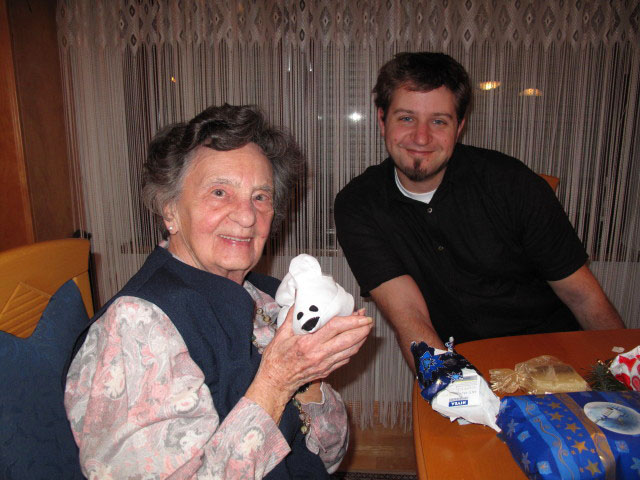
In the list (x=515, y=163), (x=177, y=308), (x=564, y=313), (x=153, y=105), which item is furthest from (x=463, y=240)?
(x=153, y=105)

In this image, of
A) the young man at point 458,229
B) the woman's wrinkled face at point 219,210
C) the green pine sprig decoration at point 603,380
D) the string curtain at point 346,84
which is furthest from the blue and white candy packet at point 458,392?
the string curtain at point 346,84

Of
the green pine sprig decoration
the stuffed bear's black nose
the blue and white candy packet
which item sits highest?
the stuffed bear's black nose

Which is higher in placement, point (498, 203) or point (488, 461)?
point (498, 203)

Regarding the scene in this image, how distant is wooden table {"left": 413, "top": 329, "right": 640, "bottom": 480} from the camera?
760 millimetres

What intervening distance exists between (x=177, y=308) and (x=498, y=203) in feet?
4.36

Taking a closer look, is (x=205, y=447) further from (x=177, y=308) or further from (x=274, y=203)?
(x=274, y=203)

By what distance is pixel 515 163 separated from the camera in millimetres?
1694

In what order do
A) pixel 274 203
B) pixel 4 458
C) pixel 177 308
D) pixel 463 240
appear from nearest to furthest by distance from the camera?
pixel 4 458
pixel 177 308
pixel 274 203
pixel 463 240

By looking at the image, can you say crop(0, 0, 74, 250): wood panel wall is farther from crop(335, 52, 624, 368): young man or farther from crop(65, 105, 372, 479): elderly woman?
crop(335, 52, 624, 368): young man

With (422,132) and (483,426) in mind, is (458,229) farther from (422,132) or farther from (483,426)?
(483,426)

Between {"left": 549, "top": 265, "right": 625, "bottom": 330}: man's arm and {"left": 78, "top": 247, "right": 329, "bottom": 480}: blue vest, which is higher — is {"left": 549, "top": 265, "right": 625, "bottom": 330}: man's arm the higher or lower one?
the lower one

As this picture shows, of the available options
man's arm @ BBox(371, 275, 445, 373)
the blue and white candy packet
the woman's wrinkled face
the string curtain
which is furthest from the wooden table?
the string curtain

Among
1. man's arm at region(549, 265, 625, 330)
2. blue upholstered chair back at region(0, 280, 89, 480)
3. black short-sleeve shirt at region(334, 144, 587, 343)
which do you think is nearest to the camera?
blue upholstered chair back at region(0, 280, 89, 480)

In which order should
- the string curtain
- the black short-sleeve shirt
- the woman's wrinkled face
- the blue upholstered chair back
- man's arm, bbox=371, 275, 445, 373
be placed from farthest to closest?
1. the string curtain
2. the black short-sleeve shirt
3. man's arm, bbox=371, 275, 445, 373
4. the woman's wrinkled face
5. the blue upholstered chair back
